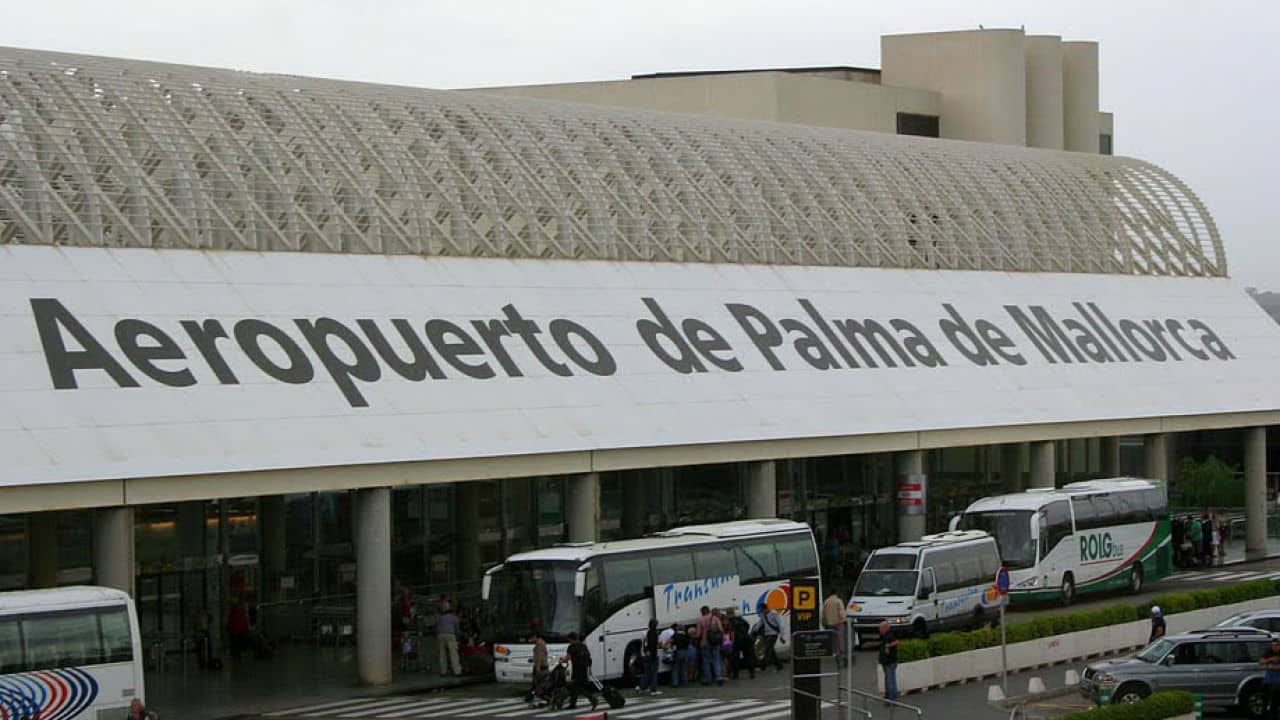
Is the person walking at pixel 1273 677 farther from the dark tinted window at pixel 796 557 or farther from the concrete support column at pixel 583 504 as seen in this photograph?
the concrete support column at pixel 583 504

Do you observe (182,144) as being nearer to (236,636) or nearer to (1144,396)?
(236,636)

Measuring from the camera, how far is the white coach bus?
94.1ft

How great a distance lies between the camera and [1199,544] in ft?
181

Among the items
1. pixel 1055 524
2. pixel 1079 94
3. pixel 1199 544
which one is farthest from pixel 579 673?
pixel 1079 94

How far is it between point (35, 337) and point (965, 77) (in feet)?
202

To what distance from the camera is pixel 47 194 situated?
36531 millimetres

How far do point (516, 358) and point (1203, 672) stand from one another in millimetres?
15237

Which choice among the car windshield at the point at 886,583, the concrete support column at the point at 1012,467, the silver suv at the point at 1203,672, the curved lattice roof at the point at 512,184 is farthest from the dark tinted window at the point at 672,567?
the concrete support column at the point at 1012,467

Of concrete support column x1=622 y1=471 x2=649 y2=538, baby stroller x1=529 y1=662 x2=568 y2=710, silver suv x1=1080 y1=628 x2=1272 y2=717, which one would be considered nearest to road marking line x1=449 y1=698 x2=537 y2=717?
baby stroller x1=529 y1=662 x2=568 y2=710

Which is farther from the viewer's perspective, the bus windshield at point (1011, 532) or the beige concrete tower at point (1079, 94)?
the beige concrete tower at point (1079, 94)

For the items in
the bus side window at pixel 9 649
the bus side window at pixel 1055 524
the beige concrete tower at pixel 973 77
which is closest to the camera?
the bus side window at pixel 9 649

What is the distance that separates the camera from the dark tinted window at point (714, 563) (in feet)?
125

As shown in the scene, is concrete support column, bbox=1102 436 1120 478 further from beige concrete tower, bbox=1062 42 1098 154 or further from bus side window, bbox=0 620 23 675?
bus side window, bbox=0 620 23 675

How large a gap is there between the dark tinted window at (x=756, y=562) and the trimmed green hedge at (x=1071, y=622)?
3521 mm
